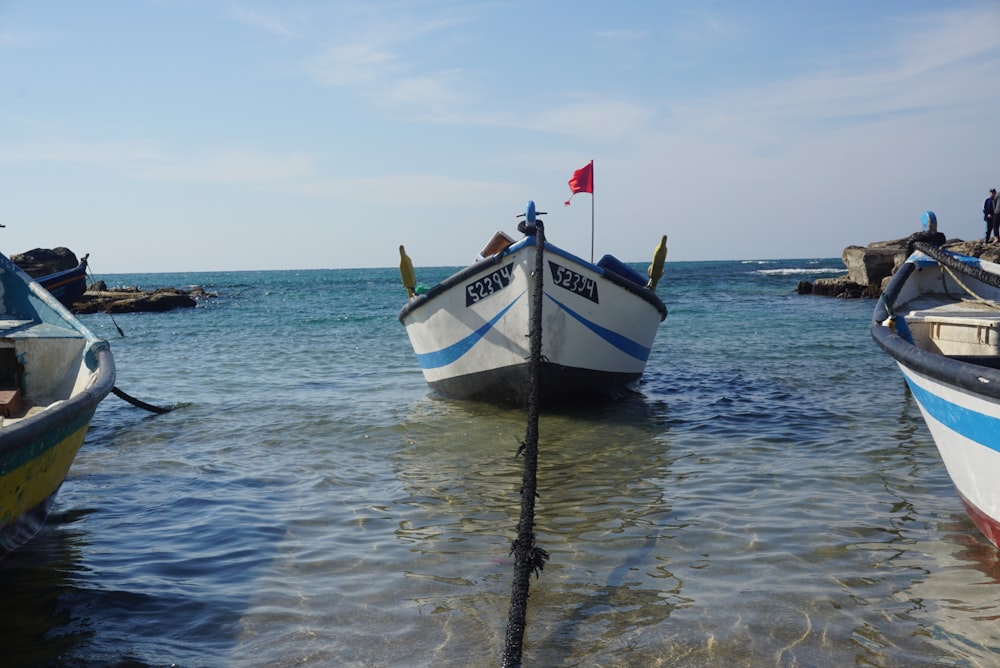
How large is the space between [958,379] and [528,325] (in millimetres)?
5097

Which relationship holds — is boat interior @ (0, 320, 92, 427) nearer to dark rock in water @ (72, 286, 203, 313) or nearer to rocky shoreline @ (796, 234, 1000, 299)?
rocky shoreline @ (796, 234, 1000, 299)

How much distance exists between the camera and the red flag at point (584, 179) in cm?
1060

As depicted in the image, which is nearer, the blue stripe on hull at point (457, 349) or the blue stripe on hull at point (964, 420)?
the blue stripe on hull at point (964, 420)

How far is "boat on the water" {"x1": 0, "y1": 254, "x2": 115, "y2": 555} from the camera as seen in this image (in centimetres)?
437

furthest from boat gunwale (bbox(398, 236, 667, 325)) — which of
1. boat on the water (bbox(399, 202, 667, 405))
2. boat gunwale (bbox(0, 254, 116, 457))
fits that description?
boat gunwale (bbox(0, 254, 116, 457))

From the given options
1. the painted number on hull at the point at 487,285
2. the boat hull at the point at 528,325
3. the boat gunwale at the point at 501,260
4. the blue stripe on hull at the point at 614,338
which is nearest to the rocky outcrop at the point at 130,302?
the boat gunwale at the point at 501,260

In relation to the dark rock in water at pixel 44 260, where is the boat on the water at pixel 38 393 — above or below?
below

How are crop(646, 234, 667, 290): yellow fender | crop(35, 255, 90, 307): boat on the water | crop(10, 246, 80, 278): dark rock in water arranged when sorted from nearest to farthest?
crop(646, 234, 667, 290): yellow fender
crop(35, 255, 90, 307): boat on the water
crop(10, 246, 80, 278): dark rock in water

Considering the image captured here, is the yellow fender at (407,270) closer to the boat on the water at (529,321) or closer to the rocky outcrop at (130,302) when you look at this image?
the boat on the water at (529,321)

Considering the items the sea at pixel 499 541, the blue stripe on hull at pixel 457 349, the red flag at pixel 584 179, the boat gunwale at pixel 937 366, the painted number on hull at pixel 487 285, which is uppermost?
the red flag at pixel 584 179

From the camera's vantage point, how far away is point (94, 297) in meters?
38.2

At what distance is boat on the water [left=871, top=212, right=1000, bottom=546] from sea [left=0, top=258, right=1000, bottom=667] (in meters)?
0.50

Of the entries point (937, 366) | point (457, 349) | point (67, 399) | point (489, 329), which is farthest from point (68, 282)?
point (937, 366)

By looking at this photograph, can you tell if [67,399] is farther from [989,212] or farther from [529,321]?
[989,212]
